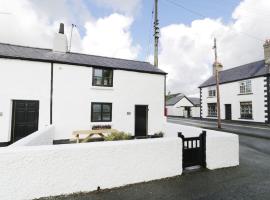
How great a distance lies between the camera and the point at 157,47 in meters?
19.3

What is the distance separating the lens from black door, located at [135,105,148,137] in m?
13.4

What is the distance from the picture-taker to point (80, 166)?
14.6 ft

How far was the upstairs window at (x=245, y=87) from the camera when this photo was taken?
23.4 metres

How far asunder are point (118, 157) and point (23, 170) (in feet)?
7.40

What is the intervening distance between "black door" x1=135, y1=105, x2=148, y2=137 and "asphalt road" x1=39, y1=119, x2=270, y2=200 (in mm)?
7753

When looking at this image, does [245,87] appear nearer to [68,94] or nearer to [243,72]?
[243,72]

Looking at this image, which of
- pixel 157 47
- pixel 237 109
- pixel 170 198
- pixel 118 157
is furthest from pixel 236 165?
pixel 237 109

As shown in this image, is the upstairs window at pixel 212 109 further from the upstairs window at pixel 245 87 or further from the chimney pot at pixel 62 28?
the chimney pot at pixel 62 28

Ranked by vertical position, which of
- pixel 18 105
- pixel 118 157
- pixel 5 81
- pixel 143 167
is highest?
pixel 5 81

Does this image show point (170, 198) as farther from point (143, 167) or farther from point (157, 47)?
point (157, 47)

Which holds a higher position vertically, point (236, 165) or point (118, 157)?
point (118, 157)

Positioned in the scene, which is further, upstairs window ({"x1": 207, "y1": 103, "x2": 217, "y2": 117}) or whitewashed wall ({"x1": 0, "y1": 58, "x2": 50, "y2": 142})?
upstairs window ({"x1": 207, "y1": 103, "x2": 217, "y2": 117})

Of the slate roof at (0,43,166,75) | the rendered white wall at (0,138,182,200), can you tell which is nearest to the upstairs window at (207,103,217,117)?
the slate roof at (0,43,166,75)

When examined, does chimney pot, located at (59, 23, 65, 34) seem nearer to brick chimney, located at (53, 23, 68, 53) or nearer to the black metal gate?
brick chimney, located at (53, 23, 68, 53)
